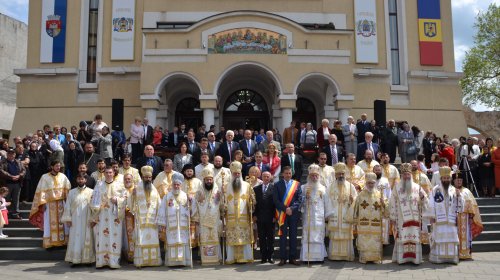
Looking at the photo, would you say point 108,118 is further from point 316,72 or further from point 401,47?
point 401,47

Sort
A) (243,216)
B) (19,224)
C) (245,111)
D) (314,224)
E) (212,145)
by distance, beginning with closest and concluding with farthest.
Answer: (314,224)
(243,216)
(19,224)
(212,145)
(245,111)

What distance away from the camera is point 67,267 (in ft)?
29.4

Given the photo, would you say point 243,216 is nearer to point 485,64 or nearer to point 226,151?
point 226,151

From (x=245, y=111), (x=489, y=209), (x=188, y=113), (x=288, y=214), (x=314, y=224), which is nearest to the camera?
(x=288, y=214)

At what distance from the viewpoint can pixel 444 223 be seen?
917 centimetres

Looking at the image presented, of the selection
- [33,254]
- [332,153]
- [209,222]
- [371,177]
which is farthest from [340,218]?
[33,254]

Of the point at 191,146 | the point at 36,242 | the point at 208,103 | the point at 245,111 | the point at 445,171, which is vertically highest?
the point at 245,111

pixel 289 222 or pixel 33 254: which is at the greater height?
pixel 289 222

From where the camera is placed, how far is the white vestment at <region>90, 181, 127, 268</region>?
891cm

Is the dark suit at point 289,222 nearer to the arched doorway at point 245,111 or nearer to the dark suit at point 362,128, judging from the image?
the dark suit at point 362,128

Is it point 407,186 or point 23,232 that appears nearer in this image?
point 407,186

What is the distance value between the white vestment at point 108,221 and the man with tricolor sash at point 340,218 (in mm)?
4266

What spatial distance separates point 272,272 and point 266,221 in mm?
1123

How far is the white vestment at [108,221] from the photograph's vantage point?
8906 millimetres
